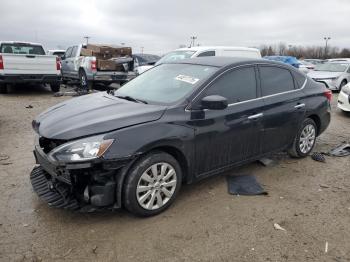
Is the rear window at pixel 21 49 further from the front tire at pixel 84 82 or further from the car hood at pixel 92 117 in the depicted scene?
the car hood at pixel 92 117

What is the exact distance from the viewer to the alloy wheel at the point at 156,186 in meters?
3.58

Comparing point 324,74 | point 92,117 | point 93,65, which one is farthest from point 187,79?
point 324,74

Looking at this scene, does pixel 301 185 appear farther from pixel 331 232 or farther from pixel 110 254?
pixel 110 254

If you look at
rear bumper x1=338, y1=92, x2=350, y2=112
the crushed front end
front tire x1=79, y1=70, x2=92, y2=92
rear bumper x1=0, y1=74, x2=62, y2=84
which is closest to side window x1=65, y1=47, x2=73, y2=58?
front tire x1=79, y1=70, x2=92, y2=92

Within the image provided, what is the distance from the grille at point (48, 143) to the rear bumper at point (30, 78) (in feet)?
30.0

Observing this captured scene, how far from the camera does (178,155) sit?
152 inches

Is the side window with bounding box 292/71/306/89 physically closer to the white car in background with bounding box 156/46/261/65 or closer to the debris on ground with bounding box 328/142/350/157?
the debris on ground with bounding box 328/142/350/157

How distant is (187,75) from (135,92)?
709 mm

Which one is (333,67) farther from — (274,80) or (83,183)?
(83,183)

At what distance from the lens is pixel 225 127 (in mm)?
4148

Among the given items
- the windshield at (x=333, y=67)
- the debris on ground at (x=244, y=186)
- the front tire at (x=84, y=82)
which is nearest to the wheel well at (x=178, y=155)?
the debris on ground at (x=244, y=186)

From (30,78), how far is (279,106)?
9.80m

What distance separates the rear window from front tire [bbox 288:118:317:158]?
36.4 feet

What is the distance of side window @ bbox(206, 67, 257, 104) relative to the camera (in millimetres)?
4227
